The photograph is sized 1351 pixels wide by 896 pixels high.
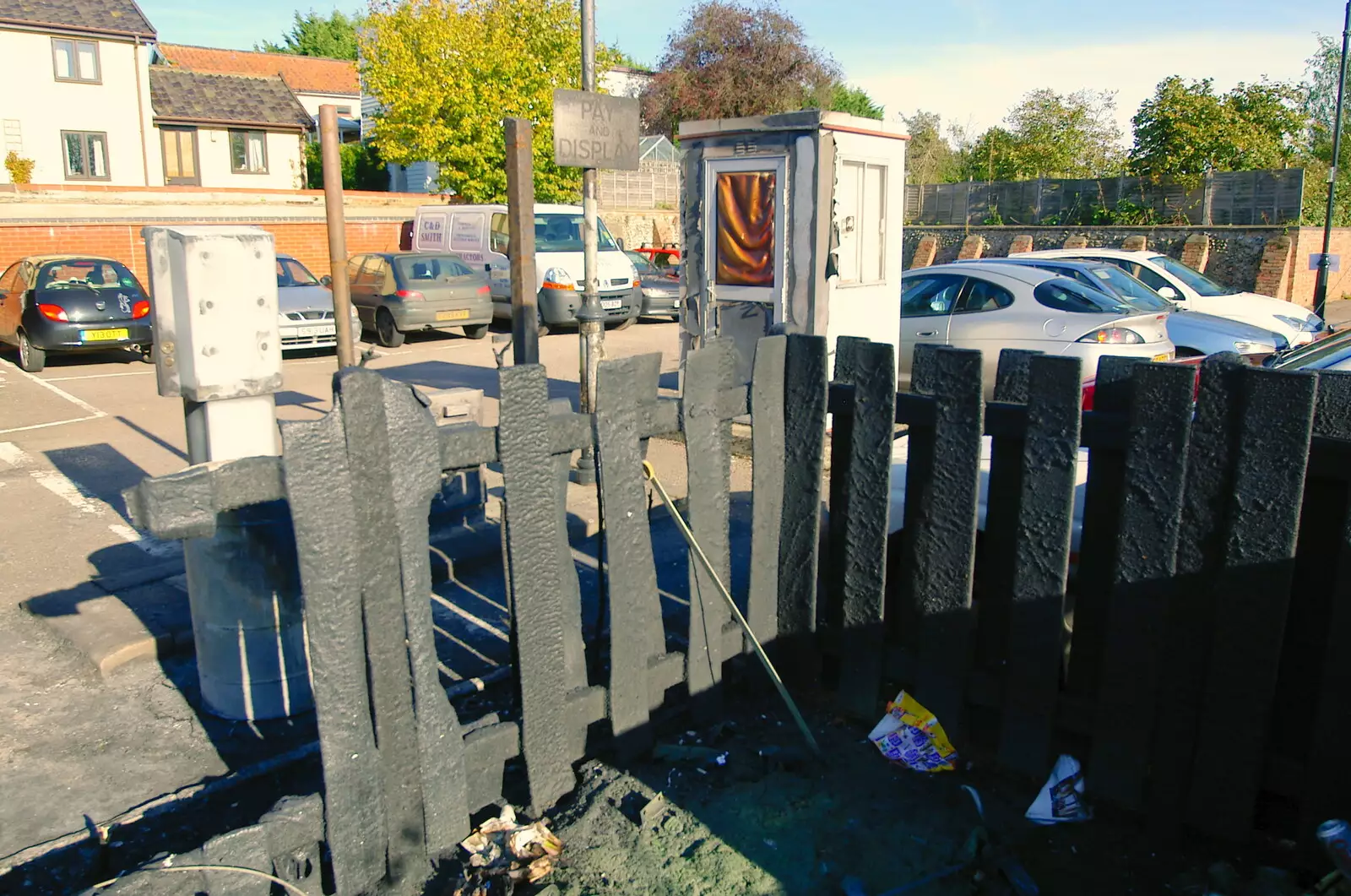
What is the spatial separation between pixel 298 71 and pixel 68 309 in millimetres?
45483

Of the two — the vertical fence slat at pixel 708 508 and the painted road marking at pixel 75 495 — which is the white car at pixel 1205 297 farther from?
the vertical fence slat at pixel 708 508

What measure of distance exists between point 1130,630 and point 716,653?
1524 mm

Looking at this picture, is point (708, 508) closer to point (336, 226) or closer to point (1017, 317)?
point (336, 226)

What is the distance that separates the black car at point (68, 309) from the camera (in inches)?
582

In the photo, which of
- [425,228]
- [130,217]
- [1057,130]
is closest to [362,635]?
[425,228]

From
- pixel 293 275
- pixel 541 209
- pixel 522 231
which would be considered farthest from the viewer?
pixel 541 209

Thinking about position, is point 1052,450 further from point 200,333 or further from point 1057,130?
point 1057,130


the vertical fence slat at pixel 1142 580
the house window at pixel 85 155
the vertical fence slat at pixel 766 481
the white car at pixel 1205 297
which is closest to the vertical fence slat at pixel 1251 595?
the vertical fence slat at pixel 1142 580

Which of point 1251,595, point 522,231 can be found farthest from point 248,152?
point 1251,595

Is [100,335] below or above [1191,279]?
below

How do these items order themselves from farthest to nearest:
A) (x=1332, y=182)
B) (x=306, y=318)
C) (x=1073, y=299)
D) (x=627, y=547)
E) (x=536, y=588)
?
(x=1332, y=182) → (x=306, y=318) → (x=1073, y=299) → (x=627, y=547) → (x=536, y=588)

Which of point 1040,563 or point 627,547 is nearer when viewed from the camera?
point 1040,563

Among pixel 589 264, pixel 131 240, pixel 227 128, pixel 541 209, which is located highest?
pixel 227 128

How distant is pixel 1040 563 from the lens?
11.5 feet
